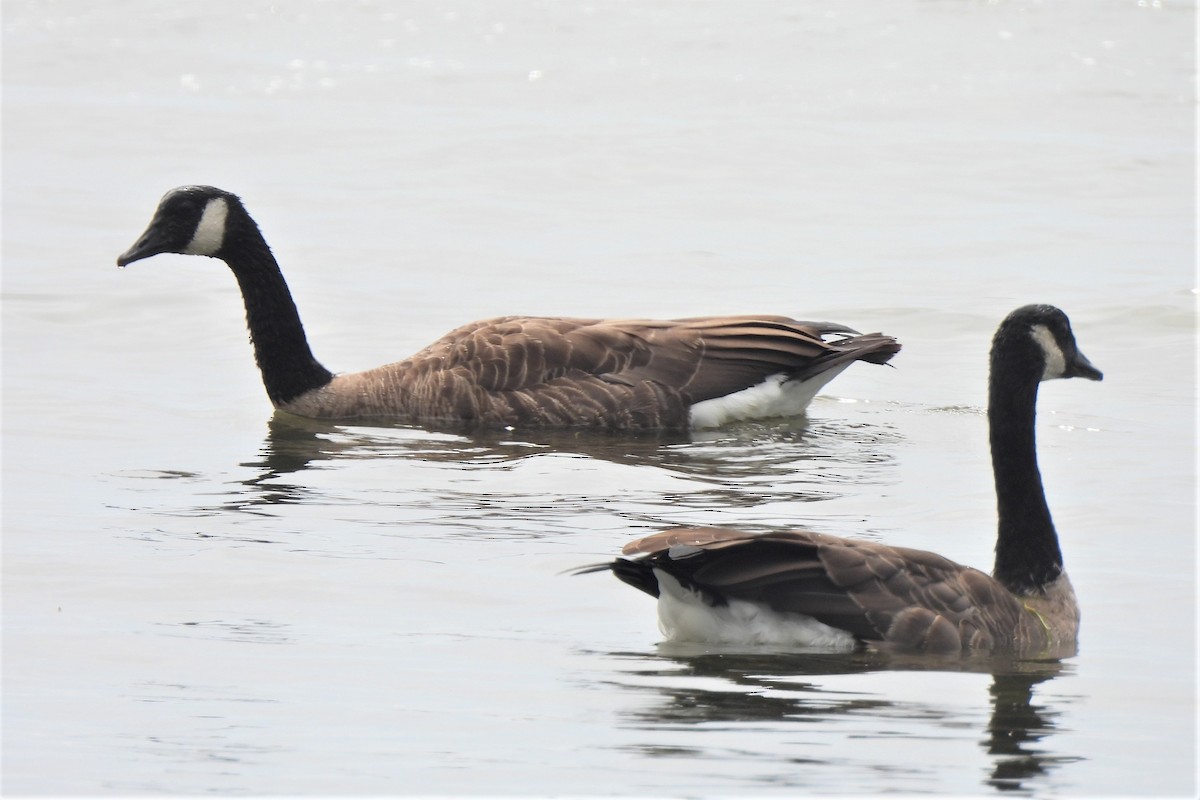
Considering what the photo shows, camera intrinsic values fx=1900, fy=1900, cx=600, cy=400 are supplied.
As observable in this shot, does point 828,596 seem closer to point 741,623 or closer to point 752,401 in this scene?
point 741,623

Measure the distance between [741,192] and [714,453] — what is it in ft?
30.8

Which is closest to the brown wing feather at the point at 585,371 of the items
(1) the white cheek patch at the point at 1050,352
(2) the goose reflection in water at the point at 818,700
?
(1) the white cheek patch at the point at 1050,352

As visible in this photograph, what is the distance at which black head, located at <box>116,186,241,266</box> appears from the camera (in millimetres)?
12836

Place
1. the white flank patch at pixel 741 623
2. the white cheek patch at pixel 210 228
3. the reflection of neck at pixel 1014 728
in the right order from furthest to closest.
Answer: the white cheek patch at pixel 210 228 < the white flank patch at pixel 741 623 < the reflection of neck at pixel 1014 728

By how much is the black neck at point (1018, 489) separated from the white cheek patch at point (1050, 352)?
3.3 inches

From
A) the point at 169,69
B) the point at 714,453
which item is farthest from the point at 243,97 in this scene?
the point at 714,453

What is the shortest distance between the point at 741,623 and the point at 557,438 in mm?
4889

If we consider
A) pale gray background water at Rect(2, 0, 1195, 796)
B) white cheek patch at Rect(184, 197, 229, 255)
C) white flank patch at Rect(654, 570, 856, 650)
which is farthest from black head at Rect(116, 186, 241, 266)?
white flank patch at Rect(654, 570, 856, 650)

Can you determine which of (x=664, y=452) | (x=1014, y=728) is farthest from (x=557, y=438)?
(x=1014, y=728)

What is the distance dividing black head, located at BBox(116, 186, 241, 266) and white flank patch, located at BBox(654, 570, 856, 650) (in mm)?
6601

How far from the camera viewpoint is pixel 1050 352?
8.18 metres

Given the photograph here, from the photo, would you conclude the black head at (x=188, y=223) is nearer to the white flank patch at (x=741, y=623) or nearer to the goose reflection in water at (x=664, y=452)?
the goose reflection in water at (x=664, y=452)

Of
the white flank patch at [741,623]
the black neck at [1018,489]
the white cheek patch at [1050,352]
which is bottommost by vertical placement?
the white flank patch at [741,623]

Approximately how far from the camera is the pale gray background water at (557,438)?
20.9ft
